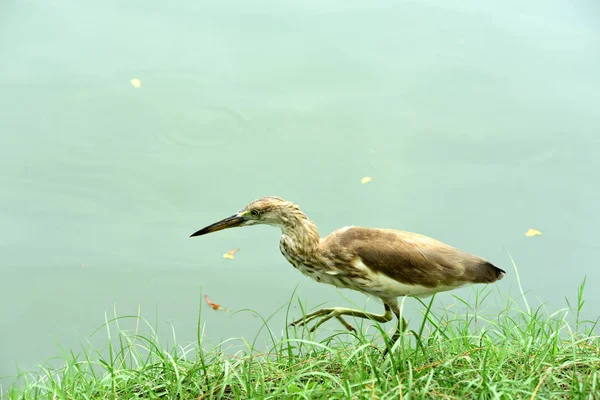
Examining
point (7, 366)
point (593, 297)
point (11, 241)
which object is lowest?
point (7, 366)

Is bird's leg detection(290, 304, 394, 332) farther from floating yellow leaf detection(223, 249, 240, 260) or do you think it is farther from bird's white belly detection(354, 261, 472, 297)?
floating yellow leaf detection(223, 249, 240, 260)

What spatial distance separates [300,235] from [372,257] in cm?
33

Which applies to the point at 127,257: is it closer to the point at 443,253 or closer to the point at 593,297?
the point at 443,253

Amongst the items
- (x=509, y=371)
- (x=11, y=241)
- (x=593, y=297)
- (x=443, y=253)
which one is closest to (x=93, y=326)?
(x=11, y=241)

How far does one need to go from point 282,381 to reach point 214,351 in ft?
1.73

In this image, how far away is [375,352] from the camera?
2760mm

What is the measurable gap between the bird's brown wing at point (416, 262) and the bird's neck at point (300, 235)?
9 cm

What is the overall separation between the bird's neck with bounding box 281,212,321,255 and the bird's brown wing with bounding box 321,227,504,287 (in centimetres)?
9

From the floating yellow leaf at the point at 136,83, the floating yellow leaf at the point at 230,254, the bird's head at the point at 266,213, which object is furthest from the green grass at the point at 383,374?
the floating yellow leaf at the point at 136,83

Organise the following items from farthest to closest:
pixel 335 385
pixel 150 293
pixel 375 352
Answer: pixel 150 293
pixel 375 352
pixel 335 385

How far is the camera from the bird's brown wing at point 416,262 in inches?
115

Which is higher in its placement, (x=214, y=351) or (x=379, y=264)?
(x=379, y=264)

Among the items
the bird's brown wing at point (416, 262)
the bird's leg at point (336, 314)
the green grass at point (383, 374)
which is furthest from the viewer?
the bird's leg at point (336, 314)

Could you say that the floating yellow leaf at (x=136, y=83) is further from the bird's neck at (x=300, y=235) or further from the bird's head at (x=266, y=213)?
the bird's neck at (x=300, y=235)
